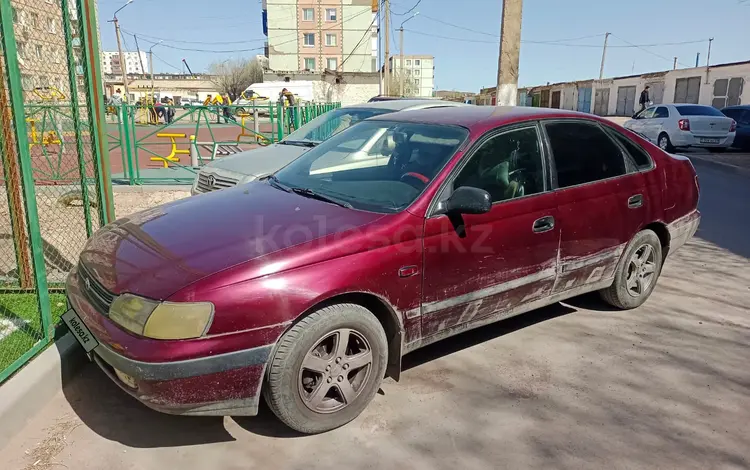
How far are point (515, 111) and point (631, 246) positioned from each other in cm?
149

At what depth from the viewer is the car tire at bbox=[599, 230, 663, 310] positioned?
14.7 feet

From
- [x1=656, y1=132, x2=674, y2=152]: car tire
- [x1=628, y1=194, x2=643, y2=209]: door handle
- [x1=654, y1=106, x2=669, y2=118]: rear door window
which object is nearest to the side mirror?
[x1=628, y1=194, x2=643, y2=209]: door handle

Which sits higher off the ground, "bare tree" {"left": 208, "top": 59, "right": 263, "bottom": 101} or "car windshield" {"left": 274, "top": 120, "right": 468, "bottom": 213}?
"bare tree" {"left": 208, "top": 59, "right": 263, "bottom": 101}

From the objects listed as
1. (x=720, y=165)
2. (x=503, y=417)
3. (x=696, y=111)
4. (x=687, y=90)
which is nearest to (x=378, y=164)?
(x=503, y=417)

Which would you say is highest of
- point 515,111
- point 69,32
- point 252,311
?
point 69,32

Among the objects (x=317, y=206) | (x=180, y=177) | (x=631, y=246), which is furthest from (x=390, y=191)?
(x=180, y=177)

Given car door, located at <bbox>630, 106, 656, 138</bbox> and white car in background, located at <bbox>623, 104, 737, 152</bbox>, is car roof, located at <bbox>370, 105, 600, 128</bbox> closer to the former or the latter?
white car in background, located at <bbox>623, 104, 737, 152</bbox>

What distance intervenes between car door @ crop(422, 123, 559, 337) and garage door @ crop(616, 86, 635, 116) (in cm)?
4151

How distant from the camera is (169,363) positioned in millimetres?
2537

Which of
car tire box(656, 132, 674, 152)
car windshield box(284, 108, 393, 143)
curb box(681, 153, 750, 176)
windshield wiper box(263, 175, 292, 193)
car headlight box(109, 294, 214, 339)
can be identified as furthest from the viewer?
car tire box(656, 132, 674, 152)

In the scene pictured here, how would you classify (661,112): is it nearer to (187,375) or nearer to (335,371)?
(335,371)

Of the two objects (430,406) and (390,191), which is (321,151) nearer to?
(390,191)

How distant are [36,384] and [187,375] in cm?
123

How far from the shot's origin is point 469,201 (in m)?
3.16
